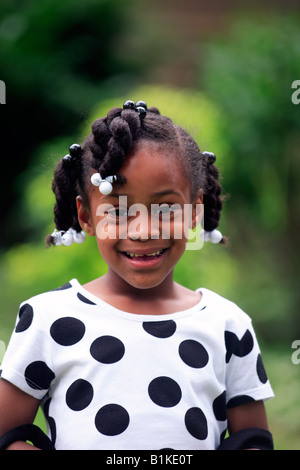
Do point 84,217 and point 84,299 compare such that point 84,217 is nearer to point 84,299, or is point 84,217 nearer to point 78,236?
point 78,236

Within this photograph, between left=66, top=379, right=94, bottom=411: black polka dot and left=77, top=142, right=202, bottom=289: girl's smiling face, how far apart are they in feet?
1.05

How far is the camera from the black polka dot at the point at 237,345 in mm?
1965

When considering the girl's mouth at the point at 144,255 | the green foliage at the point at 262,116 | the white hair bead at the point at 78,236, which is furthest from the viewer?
the green foliage at the point at 262,116

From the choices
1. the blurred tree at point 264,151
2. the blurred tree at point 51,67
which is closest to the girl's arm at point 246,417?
the blurred tree at point 264,151

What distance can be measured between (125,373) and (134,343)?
0.29 ft

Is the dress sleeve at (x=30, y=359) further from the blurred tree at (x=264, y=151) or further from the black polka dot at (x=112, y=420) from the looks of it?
the blurred tree at (x=264, y=151)

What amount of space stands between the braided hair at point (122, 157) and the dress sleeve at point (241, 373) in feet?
1.35

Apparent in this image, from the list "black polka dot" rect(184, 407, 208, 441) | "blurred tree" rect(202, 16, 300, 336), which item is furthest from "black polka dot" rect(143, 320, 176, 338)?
"blurred tree" rect(202, 16, 300, 336)

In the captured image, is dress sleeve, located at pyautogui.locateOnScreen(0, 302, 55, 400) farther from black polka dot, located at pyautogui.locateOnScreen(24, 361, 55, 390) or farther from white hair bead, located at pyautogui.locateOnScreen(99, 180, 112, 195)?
white hair bead, located at pyautogui.locateOnScreen(99, 180, 112, 195)

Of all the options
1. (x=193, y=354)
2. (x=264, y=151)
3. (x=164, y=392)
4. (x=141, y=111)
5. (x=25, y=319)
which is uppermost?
(x=264, y=151)

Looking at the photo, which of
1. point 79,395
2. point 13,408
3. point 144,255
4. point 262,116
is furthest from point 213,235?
point 262,116

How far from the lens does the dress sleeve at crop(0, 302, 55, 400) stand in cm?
181

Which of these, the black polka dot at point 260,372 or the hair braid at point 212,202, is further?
the hair braid at point 212,202

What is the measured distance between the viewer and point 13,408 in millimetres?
1814
